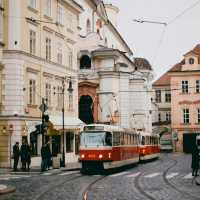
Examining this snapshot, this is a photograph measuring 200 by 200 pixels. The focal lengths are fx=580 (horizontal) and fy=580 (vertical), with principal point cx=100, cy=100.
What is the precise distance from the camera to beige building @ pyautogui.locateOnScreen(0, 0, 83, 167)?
1437 inches

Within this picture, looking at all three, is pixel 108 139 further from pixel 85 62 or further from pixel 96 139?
pixel 85 62

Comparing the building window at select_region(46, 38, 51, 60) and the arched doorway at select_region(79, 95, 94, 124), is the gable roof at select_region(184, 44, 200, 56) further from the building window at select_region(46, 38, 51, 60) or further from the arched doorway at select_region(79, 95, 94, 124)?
the building window at select_region(46, 38, 51, 60)

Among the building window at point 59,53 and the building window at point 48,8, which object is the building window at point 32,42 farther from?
the building window at point 59,53

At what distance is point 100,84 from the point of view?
62875 mm

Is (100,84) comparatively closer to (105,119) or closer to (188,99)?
(105,119)

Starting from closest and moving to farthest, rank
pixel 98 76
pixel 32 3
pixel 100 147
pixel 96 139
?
pixel 100 147
pixel 96 139
pixel 32 3
pixel 98 76

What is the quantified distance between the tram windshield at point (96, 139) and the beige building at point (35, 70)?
5989mm

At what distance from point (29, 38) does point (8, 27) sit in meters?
2.18

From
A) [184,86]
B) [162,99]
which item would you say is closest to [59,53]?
[184,86]

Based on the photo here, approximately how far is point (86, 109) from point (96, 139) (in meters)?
30.0

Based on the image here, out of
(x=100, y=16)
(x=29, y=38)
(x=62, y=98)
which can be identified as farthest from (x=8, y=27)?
(x=100, y=16)

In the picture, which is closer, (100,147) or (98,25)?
(100,147)

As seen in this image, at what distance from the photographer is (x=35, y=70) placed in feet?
129

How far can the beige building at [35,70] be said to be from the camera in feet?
120
